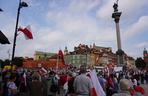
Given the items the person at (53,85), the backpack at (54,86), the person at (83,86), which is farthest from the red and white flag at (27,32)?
the person at (83,86)

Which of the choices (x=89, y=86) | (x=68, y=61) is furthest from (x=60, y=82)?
(x=68, y=61)

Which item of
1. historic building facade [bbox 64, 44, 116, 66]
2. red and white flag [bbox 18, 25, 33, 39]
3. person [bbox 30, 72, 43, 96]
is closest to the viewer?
person [bbox 30, 72, 43, 96]

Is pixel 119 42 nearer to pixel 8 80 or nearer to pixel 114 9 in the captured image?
pixel 114 9

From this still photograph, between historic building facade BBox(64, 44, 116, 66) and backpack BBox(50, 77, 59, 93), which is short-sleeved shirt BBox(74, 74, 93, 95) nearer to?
backpack BBox(50, 77, 59, 93)

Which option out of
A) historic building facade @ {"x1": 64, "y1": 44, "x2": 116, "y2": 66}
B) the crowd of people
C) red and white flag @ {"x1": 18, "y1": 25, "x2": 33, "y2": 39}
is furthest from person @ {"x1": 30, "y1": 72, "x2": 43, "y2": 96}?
historic building facade @ {"x1": 64, "y1": 44, "x2": 116, "y2": 66}

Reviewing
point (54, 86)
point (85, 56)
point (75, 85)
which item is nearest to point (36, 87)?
point (54, 86)

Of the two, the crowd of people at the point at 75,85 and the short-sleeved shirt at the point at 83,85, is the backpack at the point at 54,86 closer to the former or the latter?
the crowd of people at the point at 75,85

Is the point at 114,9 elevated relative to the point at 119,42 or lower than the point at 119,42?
elevated

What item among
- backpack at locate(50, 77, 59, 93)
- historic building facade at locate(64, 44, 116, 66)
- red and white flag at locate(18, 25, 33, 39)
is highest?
historic building facade at locate(64, 44, 116, 66)

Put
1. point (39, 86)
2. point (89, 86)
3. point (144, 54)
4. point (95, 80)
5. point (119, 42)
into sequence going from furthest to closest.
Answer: point (144, 54), point (119, 42), point (39, 86), point (89, 86), point (95, 80)

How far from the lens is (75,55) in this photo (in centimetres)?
14575

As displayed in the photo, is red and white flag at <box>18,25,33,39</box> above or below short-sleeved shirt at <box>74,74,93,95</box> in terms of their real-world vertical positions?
above

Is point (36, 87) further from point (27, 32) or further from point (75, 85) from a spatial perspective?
point (27, 32)

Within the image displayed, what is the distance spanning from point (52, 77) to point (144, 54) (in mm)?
121073
